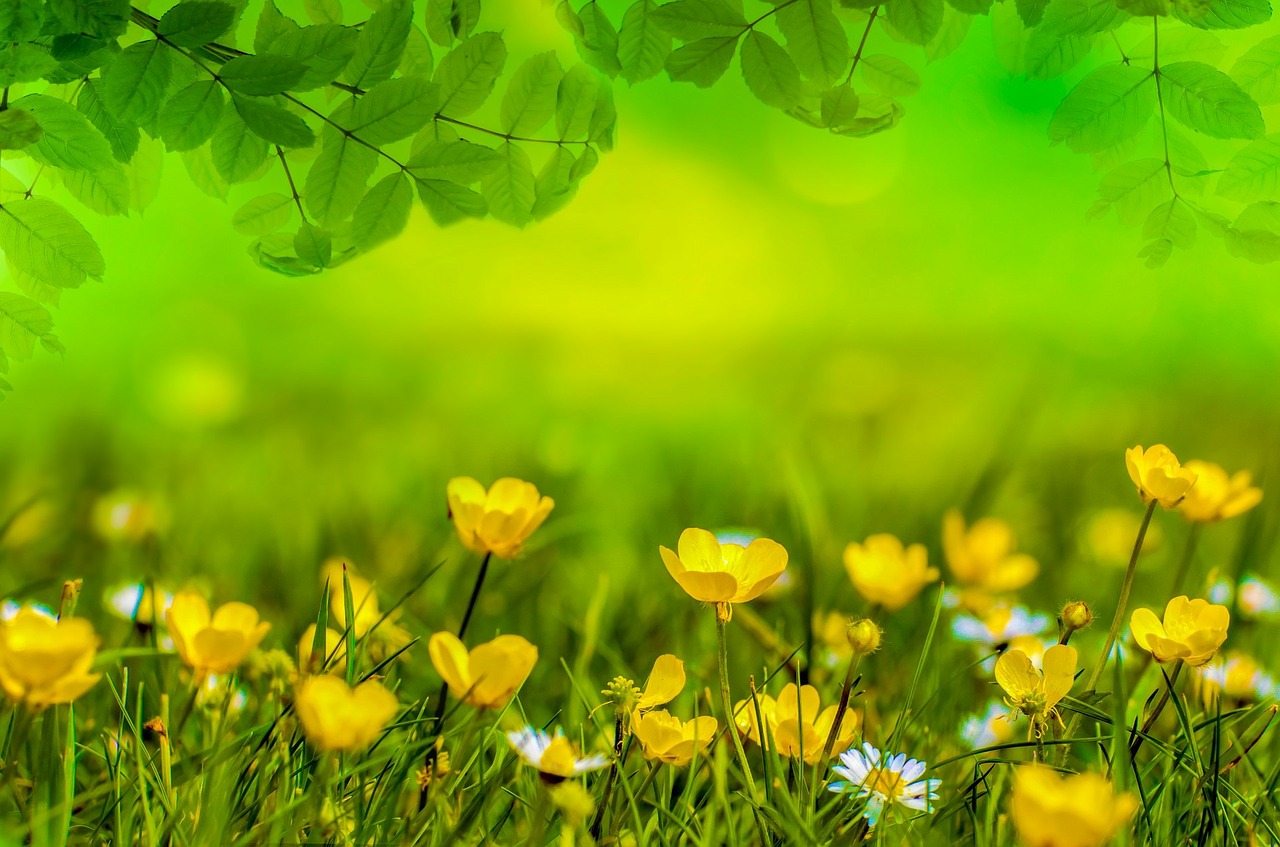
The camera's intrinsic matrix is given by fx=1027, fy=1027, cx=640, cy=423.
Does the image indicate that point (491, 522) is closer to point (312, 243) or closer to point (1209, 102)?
point (312, 243)

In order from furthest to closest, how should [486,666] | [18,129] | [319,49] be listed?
[319,49] → [18,129] → [486,666]

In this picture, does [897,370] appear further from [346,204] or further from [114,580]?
[346,204]

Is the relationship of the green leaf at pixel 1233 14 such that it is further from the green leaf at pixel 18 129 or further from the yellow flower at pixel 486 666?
the green leaf at pixel 18 129

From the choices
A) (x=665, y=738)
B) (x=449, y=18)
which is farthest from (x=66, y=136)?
(x=665, y=738)

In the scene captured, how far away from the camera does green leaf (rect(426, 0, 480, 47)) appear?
46.7 inches

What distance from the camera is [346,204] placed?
1095 mm

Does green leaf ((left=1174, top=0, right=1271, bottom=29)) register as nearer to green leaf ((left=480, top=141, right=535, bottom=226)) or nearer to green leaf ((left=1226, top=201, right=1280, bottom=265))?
green leaf ((left=1226, top=201, right=1280, bottom=265))

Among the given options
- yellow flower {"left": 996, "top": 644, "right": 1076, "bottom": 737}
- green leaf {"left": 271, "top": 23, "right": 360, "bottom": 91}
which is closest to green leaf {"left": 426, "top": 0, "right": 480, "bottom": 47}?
green leaf {"left": 271, "top": 23, "right": 360, "bottom": 91}

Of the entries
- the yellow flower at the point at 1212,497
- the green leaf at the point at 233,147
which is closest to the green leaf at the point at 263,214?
the green leaf at the point at 233,147

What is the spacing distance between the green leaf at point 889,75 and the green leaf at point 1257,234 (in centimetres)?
43

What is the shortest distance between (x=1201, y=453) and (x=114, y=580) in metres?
2.94

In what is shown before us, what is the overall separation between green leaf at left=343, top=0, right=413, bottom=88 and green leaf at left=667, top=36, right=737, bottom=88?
0.90 ft

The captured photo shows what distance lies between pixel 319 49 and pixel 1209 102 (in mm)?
939

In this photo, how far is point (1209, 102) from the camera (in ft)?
3.66
